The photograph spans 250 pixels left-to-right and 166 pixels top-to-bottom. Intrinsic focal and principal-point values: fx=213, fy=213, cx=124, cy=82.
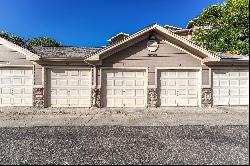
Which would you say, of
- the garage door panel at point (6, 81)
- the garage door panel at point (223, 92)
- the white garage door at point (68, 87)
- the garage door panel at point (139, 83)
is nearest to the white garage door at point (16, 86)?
the garage door panel at point (6, 81)

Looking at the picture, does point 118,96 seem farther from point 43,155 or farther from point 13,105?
point 43,155

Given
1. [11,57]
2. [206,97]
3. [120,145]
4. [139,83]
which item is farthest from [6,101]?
[206,97]

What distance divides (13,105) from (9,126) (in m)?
5.29

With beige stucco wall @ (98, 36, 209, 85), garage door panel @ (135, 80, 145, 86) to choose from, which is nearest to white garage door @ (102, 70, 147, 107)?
garage door panel @ (135, 80, 145, 86)

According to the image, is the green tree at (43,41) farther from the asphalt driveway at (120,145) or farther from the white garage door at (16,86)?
the asphalt driveway at (120,145)

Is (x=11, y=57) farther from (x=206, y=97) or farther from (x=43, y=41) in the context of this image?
(x=43, y=41)

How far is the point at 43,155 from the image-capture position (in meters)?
4.93

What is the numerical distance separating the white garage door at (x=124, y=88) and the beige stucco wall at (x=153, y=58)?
0.47 m

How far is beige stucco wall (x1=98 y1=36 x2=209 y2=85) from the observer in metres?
12.6

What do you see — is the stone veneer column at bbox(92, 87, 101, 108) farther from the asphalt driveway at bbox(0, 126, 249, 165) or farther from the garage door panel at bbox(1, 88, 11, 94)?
the garage door panel at bbox(1, 88, 11, 94)

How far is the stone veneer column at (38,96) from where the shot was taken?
492 inches

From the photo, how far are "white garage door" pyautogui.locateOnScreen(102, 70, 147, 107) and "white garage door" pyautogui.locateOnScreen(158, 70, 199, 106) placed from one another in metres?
1.08

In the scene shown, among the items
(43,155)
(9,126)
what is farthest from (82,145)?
(9,126)

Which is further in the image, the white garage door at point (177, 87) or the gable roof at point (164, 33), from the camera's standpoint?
the white garage door at point (177, 87)
